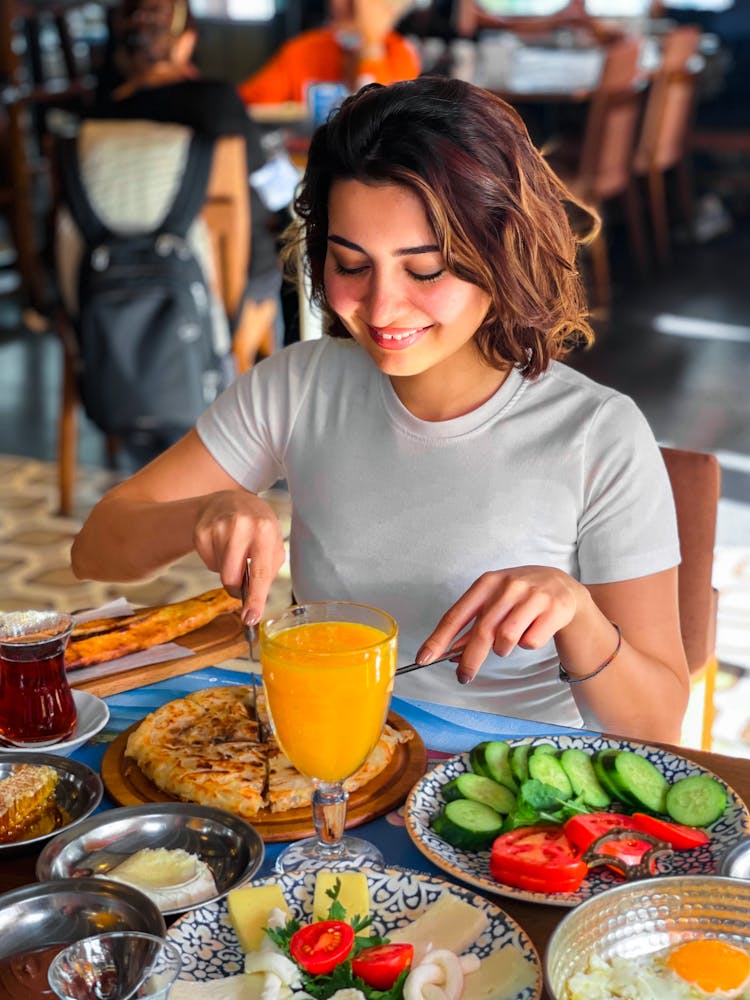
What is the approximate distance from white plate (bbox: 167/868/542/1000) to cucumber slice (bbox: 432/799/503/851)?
7cm

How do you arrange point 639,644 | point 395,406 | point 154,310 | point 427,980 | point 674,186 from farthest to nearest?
point 674,186 < point 154,310 < point 395,406 < point 639,644 < point 427,980

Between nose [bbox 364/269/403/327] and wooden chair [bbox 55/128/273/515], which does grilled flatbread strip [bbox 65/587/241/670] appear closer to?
nose [bbox 364/269/403/327]

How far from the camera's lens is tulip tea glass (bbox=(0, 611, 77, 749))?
44.0 inches

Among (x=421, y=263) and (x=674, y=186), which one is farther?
(x=674, y=186)

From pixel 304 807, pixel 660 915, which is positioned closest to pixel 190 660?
pixel 304 807

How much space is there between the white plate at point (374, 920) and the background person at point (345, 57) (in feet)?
11.9

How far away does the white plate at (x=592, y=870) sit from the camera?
90 cm

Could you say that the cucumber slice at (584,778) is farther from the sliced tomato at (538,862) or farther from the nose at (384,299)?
the nose at (384,299)

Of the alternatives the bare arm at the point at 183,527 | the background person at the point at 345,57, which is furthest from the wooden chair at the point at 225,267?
the bare arm at the point at 183,527

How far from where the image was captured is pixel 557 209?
133 cm

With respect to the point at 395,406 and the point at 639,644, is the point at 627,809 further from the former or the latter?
the point at 395,406

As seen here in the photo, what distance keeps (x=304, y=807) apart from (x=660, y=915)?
0.34 m

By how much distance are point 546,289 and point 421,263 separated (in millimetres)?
176

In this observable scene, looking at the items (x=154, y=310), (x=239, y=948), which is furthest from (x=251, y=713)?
(x=154, y=310)
